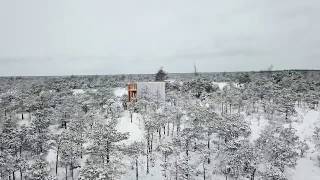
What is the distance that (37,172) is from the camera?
62719mm

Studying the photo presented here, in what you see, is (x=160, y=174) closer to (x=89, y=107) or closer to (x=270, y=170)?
(x=270, y=170)

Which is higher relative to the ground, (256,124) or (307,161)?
(256,124)

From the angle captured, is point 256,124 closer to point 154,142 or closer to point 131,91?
point 154,142

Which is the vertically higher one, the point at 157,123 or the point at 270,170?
the point at 157,123

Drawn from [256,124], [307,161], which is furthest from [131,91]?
[307,161]

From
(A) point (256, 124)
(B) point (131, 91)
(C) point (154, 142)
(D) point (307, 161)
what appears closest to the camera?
(C) point (154, 142)

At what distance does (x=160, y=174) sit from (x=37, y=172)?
21.9 m

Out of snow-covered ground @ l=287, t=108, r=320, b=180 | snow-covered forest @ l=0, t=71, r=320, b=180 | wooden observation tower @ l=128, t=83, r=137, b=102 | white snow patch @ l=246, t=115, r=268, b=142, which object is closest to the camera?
snow-covered forest @ l=0, t=71, r=320, b=180

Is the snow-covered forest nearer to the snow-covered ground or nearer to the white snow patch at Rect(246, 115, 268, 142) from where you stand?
the snow-covered ground

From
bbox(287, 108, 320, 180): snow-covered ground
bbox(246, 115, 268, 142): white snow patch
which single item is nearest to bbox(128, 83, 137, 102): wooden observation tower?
bbox(246, 115, 268, 142): white snow patch

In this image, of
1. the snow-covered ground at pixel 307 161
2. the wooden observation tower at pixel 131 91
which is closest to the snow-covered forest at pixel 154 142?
the snow-covered ground at pixel 307 161

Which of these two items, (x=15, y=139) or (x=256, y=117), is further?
(x=256, y=117)

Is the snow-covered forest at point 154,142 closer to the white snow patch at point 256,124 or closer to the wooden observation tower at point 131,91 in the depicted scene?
the white snow patch at point 256,124

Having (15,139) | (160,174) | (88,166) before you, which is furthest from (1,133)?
(160,174)
